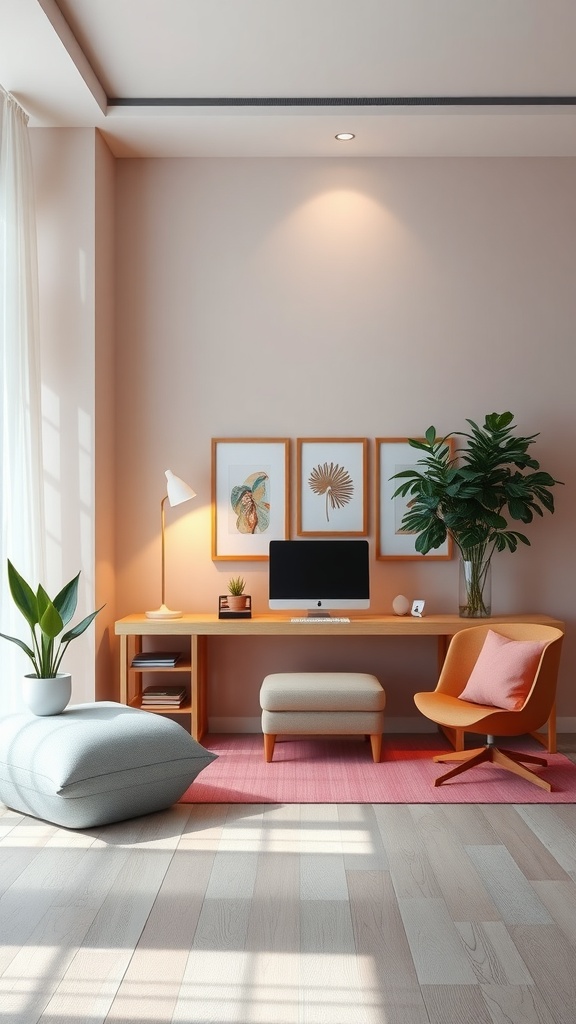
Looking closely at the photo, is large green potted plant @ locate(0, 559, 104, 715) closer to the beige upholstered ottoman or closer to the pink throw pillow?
the beige upholstered ottoman

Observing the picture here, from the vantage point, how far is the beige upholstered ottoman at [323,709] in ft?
14.2

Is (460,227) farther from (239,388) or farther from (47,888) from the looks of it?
(47,888)

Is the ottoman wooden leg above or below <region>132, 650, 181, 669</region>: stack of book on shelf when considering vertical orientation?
below

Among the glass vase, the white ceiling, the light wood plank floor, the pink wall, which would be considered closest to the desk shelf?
the pink wall

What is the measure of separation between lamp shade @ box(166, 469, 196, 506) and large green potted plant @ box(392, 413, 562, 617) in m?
1.14

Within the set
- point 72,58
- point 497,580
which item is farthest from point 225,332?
point 497,580

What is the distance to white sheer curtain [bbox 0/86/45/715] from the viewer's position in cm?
420

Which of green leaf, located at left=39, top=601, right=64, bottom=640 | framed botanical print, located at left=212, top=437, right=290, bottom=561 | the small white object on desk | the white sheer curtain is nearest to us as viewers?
green leaf, located at left=39, top=601, right=64, bottom=640

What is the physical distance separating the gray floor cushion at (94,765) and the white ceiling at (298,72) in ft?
9.37

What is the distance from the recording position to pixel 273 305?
5.11m

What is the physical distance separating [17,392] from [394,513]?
214 cm

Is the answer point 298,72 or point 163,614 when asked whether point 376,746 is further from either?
point 298,72

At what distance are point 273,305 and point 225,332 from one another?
0.31 m

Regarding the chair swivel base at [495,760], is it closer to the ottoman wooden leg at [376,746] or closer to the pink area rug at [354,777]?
the pink area rug at [354,777]
